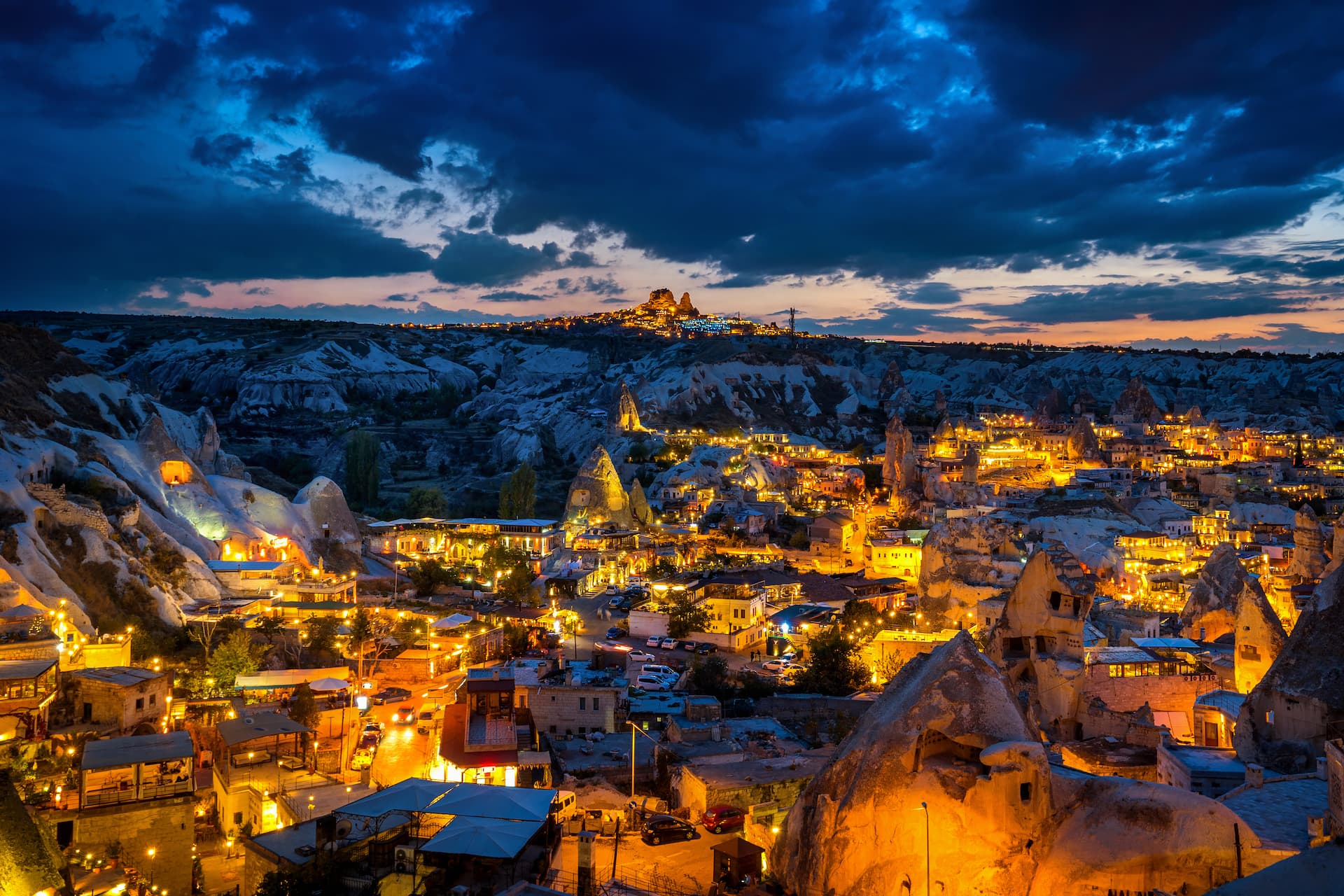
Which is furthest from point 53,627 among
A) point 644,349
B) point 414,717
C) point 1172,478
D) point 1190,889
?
point 644,349

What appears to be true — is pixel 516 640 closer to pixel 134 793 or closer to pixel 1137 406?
pixel 134 793

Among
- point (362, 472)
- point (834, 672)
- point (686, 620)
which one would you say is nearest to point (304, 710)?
point (834, 672)

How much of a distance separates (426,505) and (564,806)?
48.3 metres

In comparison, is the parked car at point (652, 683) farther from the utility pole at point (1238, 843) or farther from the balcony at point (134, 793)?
the utility pole at point (1238, 843)

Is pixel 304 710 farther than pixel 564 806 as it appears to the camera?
Yes

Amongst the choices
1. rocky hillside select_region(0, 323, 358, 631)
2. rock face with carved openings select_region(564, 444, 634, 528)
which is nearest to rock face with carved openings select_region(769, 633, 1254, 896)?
rocky hillside select_region(0, 323, 358, 631)

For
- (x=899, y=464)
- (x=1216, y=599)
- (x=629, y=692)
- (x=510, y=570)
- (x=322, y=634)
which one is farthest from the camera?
(x=899, y=464)

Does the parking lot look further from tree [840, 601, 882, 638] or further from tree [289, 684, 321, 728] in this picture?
tree [840, 601, 882, 638]

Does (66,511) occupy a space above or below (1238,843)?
above

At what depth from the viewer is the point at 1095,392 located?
119 meters

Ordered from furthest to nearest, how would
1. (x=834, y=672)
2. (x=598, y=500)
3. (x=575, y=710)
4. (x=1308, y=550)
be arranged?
(x=598, y=500), (x=1308, y=550), (x=834, y=672), (x=575, y=710)

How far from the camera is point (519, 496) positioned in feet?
196

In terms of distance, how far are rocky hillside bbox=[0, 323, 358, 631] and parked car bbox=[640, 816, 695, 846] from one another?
51.0 feet

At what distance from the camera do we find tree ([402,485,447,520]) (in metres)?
57.7
